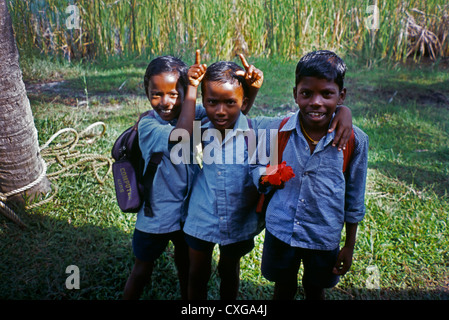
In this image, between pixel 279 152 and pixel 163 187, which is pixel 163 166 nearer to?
pixel 163 187

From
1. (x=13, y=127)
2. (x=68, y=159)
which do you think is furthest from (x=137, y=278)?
(x=68, y=159)

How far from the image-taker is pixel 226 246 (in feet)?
5.53

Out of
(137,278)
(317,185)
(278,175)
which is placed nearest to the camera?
(278,175)

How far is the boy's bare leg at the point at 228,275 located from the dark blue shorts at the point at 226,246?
3 cm

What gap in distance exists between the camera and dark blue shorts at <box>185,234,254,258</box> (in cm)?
166

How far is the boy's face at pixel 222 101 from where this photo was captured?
61.9 inches

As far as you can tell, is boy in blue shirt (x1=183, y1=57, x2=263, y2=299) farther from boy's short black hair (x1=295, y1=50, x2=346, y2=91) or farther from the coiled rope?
the coiled rope

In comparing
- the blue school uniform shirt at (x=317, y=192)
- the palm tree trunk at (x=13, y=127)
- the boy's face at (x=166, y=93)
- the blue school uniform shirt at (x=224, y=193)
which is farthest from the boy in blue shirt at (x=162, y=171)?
the palm tree trunk at (x=13, y=127)

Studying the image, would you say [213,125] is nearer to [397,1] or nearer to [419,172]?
[419,172]

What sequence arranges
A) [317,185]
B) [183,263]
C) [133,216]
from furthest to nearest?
[133,216]
[183,263]
[317,185]

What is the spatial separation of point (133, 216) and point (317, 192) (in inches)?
66.6

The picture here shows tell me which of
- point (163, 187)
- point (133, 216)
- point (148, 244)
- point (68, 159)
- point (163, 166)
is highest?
point (163, 166)

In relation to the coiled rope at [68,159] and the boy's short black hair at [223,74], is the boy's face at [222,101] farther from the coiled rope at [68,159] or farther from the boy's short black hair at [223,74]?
the coiled rope at [68,159]

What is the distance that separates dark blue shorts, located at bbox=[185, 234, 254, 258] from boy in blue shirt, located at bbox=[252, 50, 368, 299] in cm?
12
